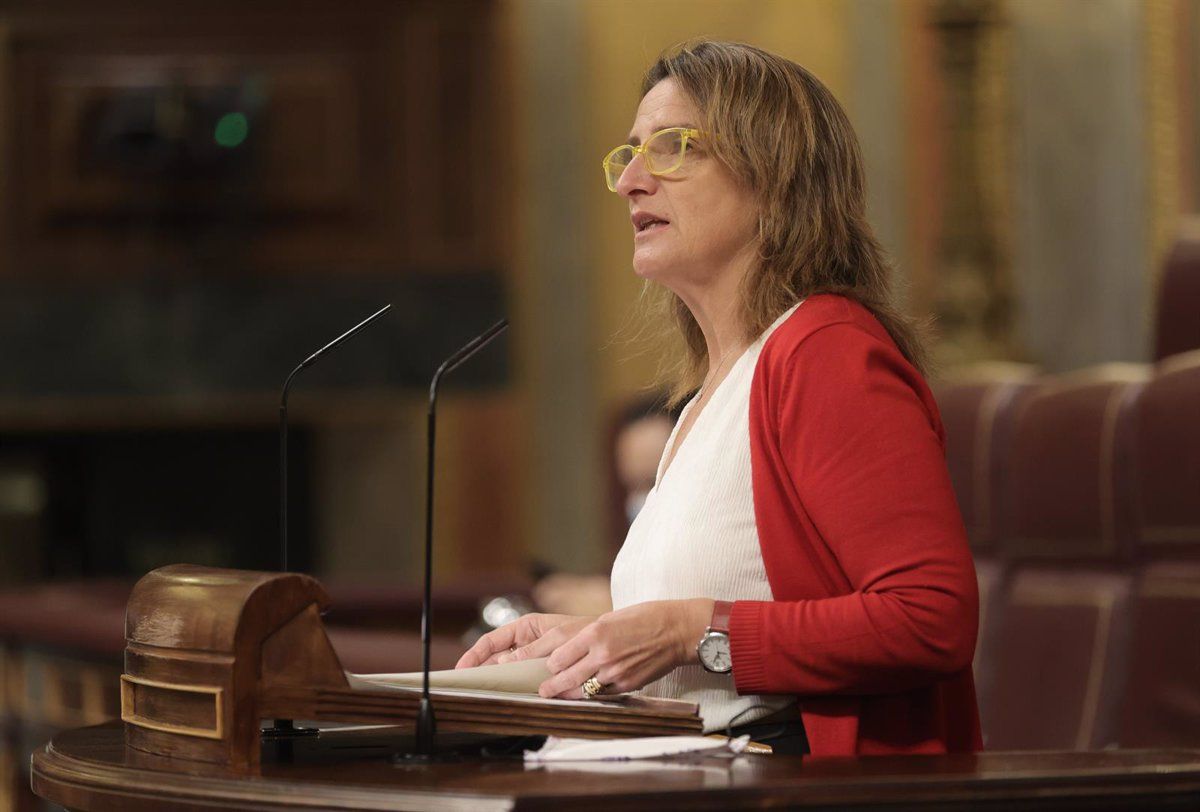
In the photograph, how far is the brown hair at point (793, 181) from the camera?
1.61m

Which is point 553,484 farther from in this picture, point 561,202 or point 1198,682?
point 1198,682

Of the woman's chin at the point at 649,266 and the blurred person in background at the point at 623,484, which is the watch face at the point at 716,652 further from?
the blurred person in background at the point at 623,484

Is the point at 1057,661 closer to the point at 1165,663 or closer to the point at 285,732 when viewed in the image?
the point at 1165,663

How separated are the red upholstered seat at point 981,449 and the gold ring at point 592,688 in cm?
160

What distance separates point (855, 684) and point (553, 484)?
14.1ft

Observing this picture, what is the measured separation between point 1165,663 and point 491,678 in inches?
52.5

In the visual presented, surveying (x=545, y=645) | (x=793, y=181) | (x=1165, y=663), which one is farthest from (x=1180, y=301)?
(x=545, y=645)

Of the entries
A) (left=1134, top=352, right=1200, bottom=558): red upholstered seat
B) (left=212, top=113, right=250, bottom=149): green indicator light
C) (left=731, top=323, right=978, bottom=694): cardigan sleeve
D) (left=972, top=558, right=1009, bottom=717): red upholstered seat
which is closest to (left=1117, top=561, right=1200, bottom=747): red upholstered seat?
(left=1134, top=352, right=1200, bottom=558): red upholstered seat

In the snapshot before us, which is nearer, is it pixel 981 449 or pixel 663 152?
pixel 663 152

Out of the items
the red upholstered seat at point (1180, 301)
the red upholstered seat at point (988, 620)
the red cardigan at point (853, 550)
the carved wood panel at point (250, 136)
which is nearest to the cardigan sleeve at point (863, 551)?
the red cardigan at point (853, 550)

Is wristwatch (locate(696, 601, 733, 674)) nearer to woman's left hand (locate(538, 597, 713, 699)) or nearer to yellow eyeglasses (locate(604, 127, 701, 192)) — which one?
woman's left hand (locate(538, 597, 713, 699))

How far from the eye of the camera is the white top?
4.87 feet

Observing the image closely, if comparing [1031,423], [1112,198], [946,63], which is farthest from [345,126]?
[1031,423]

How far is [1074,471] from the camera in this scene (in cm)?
268
